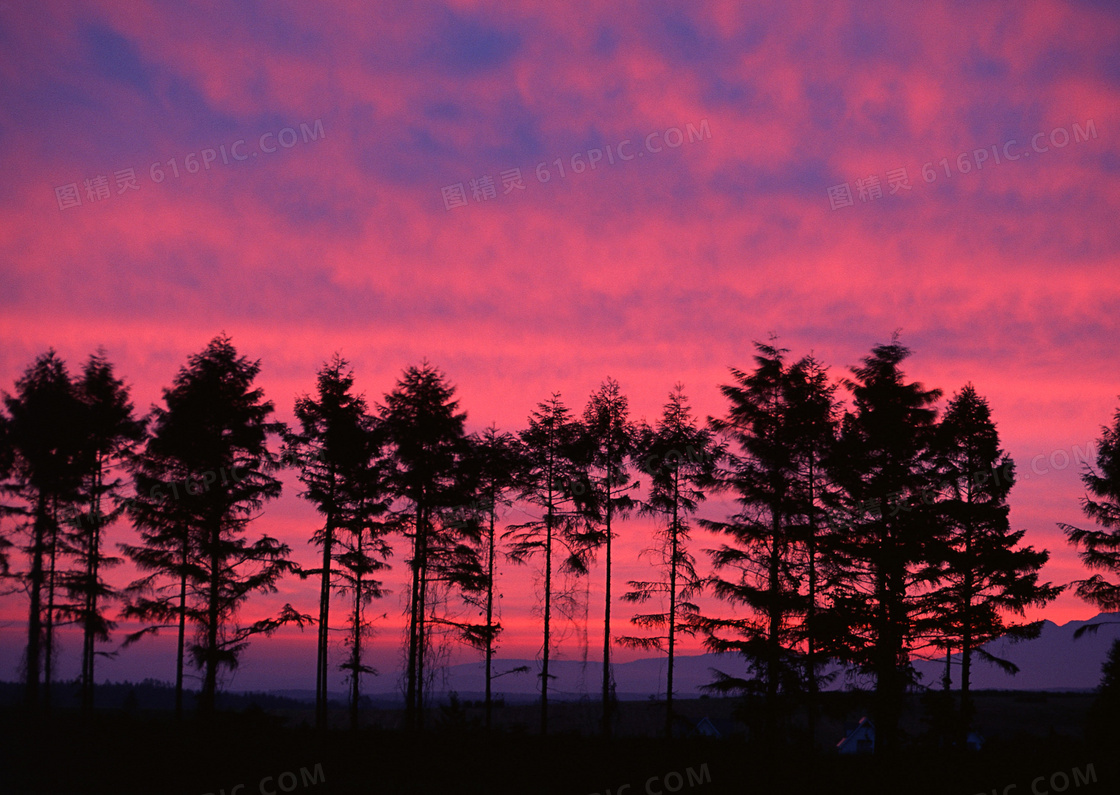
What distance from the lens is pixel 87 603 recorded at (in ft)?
113

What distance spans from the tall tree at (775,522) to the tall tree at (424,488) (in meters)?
10.0

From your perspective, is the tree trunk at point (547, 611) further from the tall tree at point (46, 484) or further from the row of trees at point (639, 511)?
the tall tree at point (46, 484)

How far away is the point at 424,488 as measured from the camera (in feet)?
103

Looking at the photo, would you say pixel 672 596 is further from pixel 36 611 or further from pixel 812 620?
pixel 36 611

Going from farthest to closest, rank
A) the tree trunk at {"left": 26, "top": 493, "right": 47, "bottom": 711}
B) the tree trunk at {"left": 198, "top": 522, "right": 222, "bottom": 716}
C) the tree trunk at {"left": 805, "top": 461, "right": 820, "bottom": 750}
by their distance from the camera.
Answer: the tree trunk at {"left": 26, "top": 493, "right": 47, "bottom": 711}, the tree trunk at {"left": 198, "top": 522, "right": 222, "bottom": 716}, the tree trunk at {"left": 805, "top": 461, "right": 820, "bottom": 750}

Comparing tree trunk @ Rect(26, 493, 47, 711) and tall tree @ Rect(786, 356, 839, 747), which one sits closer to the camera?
tall tree @ Rect(786, 356, 839, 747)

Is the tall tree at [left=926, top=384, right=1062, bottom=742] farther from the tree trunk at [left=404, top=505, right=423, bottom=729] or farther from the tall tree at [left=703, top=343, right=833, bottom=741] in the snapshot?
the tree trunk at [left=404, top=505, right=423, bottom=729]

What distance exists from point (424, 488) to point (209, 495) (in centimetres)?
780

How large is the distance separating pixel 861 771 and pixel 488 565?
1519cm

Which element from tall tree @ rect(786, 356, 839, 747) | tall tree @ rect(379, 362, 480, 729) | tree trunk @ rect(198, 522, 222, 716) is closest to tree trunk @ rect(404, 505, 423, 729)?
tall tree @ rect(379, 362, 480, 729)

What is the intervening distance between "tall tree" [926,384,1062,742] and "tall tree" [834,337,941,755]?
112cm

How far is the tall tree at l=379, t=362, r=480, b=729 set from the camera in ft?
103

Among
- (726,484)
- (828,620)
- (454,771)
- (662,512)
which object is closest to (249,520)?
(454,771)

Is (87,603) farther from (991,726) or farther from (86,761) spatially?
(991,726)
